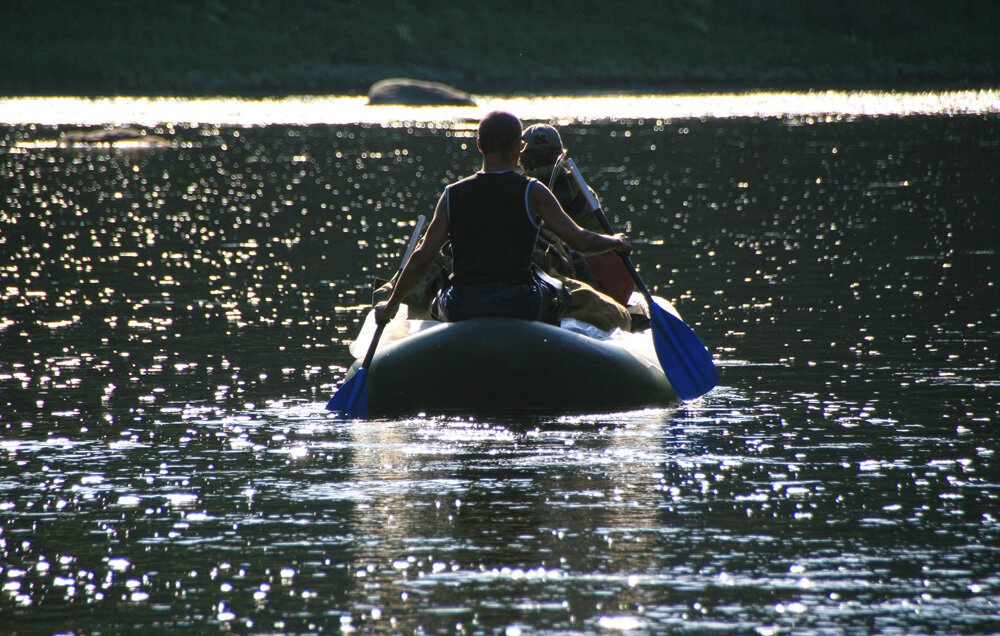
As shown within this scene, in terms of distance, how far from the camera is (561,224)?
904 cm

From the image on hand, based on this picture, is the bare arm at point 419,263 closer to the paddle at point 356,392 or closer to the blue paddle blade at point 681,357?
the paddle at point 356,392

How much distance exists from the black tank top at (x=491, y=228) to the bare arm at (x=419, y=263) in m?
0.07

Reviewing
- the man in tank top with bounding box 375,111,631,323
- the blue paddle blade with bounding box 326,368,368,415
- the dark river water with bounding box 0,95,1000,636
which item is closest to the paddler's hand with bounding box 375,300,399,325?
the man in tank top with bounding box 375,111,631,323

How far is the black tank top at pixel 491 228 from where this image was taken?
29.4 feet

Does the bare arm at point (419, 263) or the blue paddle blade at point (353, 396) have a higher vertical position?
the bare arm at point (419, 263)

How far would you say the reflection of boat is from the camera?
8977 millimetres

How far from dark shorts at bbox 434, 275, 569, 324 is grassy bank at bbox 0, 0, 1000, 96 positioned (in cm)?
8437

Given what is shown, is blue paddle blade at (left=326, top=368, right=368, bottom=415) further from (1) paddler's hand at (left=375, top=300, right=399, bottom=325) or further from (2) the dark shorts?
(2) the dark shorts

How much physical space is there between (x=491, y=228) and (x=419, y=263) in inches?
21.1

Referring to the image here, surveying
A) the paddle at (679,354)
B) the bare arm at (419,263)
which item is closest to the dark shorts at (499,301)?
the bare arm at (419,263)

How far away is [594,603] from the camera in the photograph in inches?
219

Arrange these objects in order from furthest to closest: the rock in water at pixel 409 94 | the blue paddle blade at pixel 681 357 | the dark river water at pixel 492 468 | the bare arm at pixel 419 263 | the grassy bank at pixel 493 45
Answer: the grassy bank at pixel 493 45 → the rock in water at pixel 409 94 → the blue paddle blade at pixel 681 357 → the bare arm at pixel 419 263 → the dark river water at pixel 492 468

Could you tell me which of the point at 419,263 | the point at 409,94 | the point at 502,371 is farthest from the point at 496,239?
the point at 409,94

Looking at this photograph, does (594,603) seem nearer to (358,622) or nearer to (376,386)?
(358,622)
